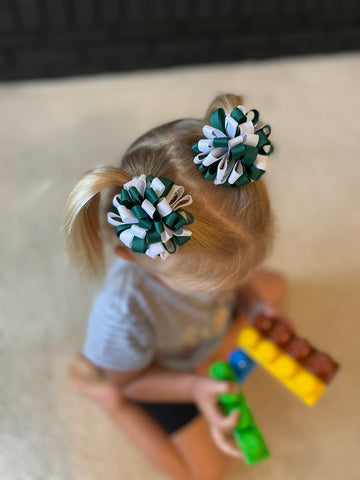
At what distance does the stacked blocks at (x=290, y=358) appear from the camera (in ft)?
2.29

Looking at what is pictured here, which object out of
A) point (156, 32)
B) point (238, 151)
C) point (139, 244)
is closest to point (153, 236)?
point (139, 244)

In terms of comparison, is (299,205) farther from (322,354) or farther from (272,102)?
(322,354)

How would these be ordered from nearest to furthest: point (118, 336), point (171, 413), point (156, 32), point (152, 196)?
point (152, 196)
point (118, 336)
point (171, 413)
point (156, 32)

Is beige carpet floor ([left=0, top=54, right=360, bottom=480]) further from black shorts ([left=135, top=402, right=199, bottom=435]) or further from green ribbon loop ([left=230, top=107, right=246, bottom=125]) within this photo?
green ribbon loop ([left=230, top=107, right=246, bottom=125])

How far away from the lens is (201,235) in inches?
20.1

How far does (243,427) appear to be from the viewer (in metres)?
0.69

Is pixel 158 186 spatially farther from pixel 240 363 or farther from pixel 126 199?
pixel 240 363

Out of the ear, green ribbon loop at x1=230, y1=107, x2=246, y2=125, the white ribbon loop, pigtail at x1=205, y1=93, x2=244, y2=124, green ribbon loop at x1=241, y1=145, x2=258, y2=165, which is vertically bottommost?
the ear

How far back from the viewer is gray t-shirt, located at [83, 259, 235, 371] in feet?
2.14

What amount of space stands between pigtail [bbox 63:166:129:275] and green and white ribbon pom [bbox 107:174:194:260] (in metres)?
0.03

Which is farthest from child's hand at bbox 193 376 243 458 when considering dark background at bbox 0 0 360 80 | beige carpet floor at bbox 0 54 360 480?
dark background at bbox 0 0 360 80

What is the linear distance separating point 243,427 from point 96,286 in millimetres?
312

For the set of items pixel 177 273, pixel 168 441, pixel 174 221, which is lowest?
pixel 168 441

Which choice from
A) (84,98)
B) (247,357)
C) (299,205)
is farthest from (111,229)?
(84,98)
